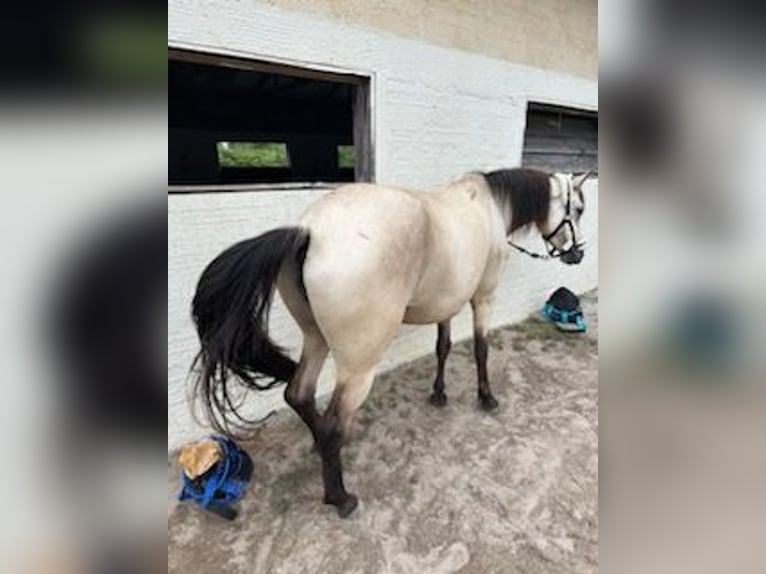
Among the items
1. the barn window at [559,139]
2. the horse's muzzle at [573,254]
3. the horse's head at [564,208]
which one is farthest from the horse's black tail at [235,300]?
the barn window at [559,139]

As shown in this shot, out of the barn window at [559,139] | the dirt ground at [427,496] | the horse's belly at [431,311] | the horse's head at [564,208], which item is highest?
the barn window at [559,139]

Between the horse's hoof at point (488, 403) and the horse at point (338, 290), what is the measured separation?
67 cm

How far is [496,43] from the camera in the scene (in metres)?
3.29

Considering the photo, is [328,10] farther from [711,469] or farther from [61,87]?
[711,469]

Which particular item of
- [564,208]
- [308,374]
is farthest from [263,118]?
[308,374]

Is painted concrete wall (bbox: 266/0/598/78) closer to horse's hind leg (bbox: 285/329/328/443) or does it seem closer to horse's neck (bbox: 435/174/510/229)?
horse's neck (bbox: 435/174/510/229)

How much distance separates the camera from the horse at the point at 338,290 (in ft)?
5.28

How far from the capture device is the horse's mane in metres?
2.54

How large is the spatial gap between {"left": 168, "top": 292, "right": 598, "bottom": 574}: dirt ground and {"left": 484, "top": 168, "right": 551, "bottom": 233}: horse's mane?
42.8 inches

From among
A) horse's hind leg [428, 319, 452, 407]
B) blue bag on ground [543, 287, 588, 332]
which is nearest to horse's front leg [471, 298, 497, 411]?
horse's hind leg [428, 319, 452, 407]

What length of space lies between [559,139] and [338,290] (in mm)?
3368

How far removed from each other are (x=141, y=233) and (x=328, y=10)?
7.64 feet

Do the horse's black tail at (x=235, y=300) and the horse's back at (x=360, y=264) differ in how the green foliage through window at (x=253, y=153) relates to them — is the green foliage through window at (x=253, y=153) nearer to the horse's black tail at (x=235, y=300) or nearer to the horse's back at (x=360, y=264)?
the horse's back at (x=360, y=264)

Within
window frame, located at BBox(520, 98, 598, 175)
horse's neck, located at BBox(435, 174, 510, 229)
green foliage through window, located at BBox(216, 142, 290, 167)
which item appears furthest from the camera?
green foliage through window, located at BBox(216, 142, 290, 167)
